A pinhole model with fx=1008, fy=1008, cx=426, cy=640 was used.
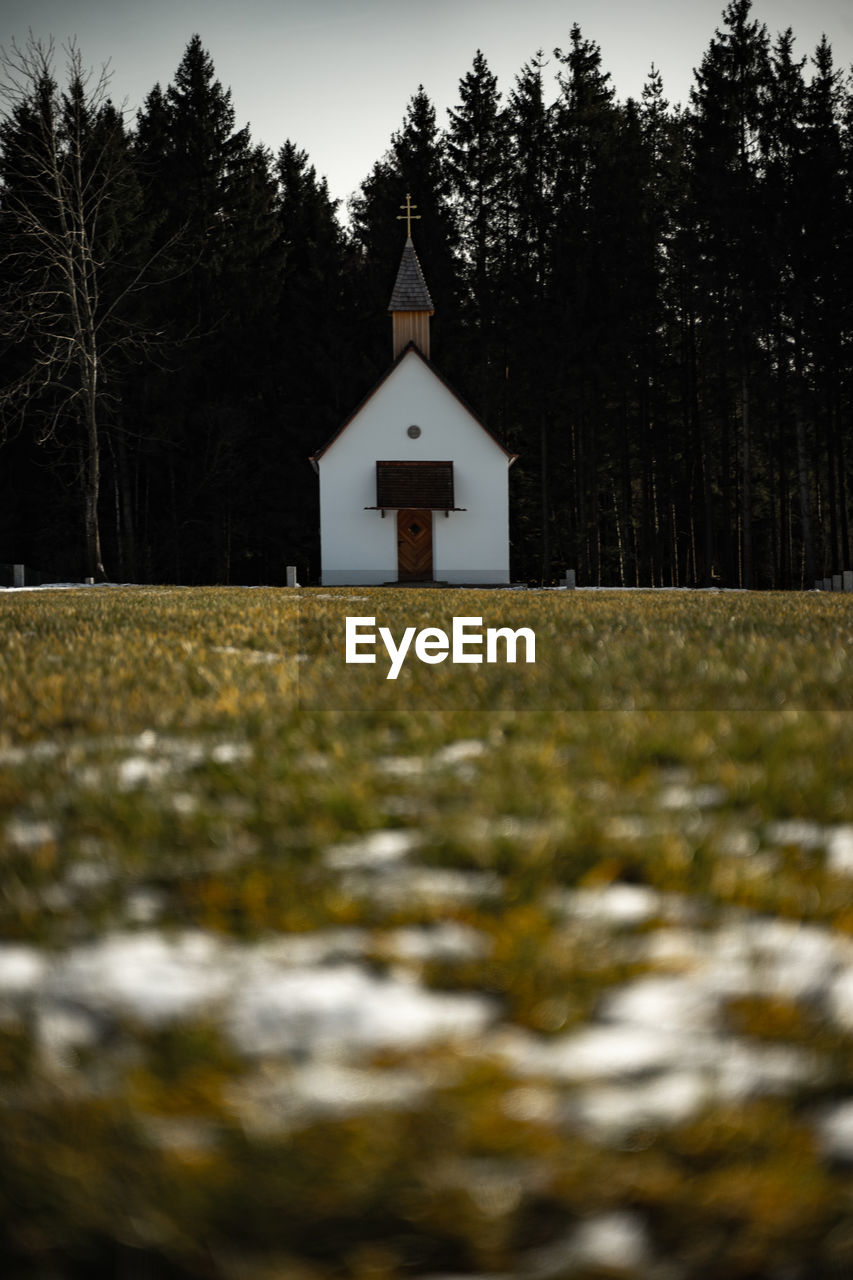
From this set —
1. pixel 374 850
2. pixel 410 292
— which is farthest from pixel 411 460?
pixel 374 850

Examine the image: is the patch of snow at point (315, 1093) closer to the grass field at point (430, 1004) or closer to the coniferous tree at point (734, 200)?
the grass field at point (430, 1004)

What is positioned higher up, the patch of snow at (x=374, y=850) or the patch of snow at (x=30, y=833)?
the patch of snow at (x=30, y=833)

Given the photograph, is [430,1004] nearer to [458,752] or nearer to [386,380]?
[458,752]

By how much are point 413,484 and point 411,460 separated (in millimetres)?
881

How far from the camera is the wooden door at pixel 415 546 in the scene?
32.5 meters

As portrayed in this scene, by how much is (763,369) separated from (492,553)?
10.8 meters

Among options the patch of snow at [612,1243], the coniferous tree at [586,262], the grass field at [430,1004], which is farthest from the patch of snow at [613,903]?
the coniferous tree at [586,262]

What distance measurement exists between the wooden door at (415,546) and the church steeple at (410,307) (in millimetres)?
5226

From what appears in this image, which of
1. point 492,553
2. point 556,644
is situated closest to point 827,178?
point 492,553

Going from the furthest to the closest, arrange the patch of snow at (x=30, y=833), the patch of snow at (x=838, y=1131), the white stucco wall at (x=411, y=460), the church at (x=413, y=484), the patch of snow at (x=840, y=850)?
the white stucco wall at (x=411, y=460)
the church at (x=413, y=484)
the patch of snow at (x=30, y=833)
the patch of snow at (x=840, y=850)
the patch of snow at (x=838, y=1131)

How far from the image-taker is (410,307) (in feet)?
107

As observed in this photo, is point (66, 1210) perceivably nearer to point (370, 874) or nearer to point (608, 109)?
point (370, 874)

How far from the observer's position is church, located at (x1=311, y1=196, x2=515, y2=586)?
3192 cm

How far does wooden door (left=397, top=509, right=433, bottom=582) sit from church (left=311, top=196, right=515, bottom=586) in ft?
0.11
